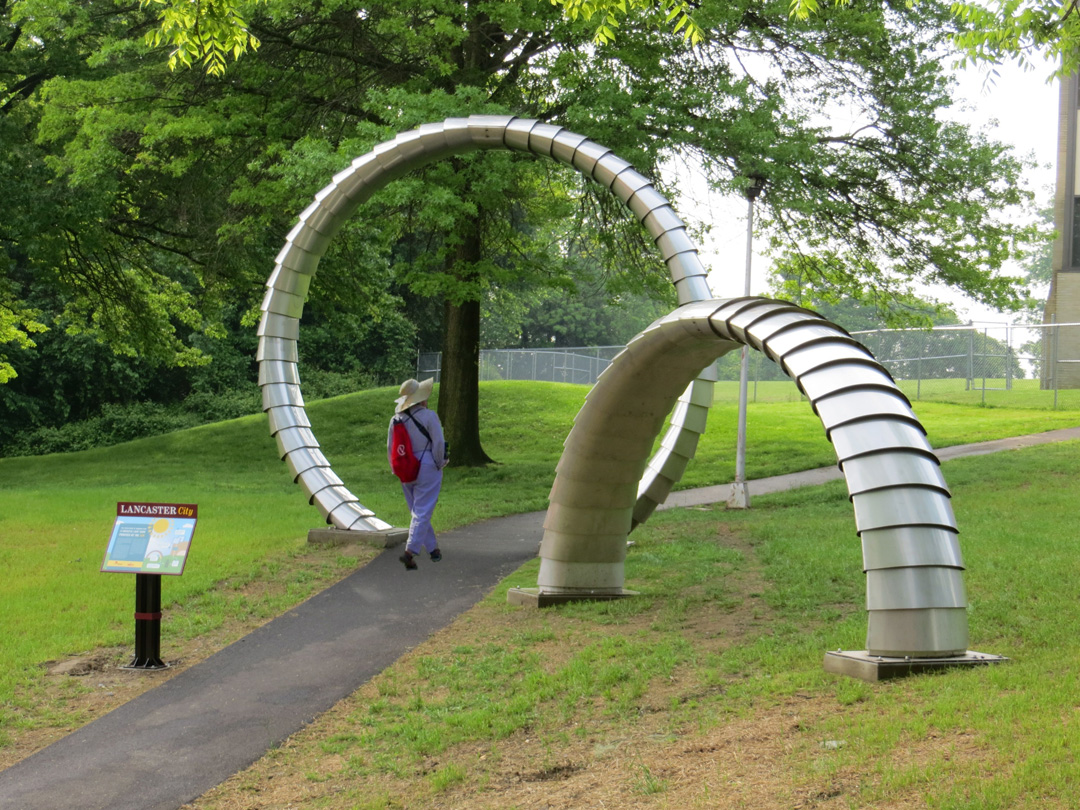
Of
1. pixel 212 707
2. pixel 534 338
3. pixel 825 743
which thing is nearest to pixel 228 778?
pixel 212 707

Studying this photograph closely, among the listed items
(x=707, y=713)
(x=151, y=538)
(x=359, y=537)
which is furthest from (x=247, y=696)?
(x=359, y=537)

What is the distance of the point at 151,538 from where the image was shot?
850 centimetres

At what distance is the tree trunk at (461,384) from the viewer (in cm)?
2142

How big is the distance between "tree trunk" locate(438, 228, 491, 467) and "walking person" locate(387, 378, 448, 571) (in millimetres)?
9814

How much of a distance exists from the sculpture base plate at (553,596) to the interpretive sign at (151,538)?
2972 mm

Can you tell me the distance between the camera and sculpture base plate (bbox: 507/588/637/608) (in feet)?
31.5

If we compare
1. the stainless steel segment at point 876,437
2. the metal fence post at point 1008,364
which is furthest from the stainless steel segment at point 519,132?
the metal fence post at point 1008,364

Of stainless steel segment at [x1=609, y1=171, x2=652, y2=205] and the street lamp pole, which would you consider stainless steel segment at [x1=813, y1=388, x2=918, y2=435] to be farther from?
the street lamp pole

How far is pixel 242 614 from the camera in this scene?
973cm

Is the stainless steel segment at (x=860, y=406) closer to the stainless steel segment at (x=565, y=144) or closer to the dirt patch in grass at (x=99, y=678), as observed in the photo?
the dirt patch in grass at (x=99, y=678)

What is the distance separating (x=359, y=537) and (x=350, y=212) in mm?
4324

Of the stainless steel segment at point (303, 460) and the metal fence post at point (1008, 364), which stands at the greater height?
the metal fence post at point (1008, 364)

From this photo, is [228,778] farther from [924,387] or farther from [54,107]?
[924,387]

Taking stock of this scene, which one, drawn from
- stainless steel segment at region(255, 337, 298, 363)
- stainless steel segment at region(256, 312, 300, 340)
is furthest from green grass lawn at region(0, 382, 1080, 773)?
stainless steel segment at region(256, 312, 300, 340)
